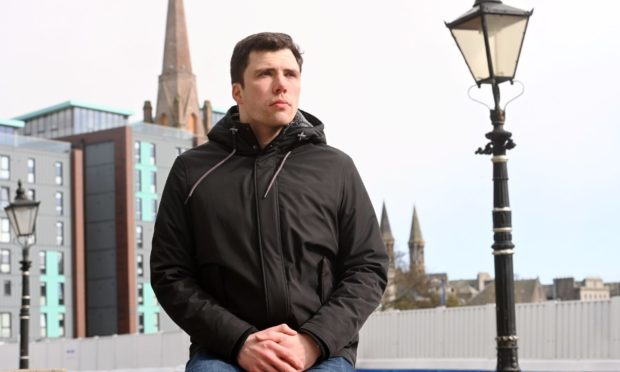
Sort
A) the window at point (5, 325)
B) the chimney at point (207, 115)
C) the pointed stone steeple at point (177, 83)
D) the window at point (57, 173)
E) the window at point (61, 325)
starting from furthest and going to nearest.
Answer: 1. the pointed stone steeple at point (177, 83)
2. the chimney at point (207, 115)
3. the window at point (57, 173)
4. the window at point (61, 325)
5. the window at point (5, 325)

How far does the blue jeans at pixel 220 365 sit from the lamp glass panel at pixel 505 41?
604 cm

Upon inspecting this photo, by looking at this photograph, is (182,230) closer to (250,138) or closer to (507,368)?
(250,138)

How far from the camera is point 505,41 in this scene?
8.70m

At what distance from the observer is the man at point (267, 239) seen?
2.90 m

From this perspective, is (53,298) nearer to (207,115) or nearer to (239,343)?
(207,115)

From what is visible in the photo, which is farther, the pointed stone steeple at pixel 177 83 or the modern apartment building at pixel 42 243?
the pointed stone steeple at pixel 177 83

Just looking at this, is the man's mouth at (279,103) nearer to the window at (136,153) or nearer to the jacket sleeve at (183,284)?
the jacket sleeve at (183,284)

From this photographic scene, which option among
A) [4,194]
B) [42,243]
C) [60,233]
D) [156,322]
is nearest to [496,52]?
[4,194]

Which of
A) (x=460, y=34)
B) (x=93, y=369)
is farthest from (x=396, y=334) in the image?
(x=460, y=34)

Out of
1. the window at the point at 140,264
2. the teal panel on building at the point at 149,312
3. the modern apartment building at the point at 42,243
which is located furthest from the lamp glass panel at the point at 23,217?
the window at the point at 140,264

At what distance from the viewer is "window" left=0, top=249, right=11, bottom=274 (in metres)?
79.2

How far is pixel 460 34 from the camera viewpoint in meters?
8.76

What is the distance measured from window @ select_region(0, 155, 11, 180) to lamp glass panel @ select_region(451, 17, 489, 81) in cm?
7405

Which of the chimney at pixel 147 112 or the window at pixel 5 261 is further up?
the chimney at pixel 147 112
